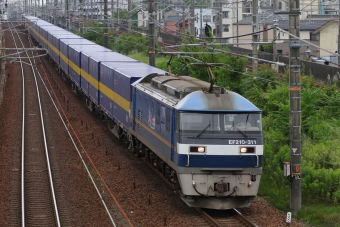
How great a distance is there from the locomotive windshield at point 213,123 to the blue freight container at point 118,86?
22.8ft

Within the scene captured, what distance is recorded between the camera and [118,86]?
2345 cm

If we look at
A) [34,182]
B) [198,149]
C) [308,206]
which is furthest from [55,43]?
[198,149]

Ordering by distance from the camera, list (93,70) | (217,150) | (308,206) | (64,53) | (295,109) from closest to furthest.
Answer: (217,150), (295,109), (308,206), (93,70), (64,53)

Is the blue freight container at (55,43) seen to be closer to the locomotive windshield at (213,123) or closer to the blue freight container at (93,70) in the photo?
the blue freight container at (93,70)

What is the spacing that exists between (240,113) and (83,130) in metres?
14.1

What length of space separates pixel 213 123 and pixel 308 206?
10.5 ft

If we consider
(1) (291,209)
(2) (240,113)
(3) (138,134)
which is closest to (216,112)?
(2) (240,113)

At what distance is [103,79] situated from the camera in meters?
27.2

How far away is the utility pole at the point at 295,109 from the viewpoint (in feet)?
47.9

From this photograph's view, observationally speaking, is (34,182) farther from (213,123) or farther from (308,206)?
(308,206)

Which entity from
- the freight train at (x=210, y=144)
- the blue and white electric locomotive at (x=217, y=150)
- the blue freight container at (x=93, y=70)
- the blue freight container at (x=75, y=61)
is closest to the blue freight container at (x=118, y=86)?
the blue freight container at (x=93, y=70)

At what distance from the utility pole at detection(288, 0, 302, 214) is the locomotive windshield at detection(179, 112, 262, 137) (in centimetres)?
105

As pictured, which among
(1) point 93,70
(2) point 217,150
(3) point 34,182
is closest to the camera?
(2) point 217,150

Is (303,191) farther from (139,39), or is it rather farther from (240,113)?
(139,39)
